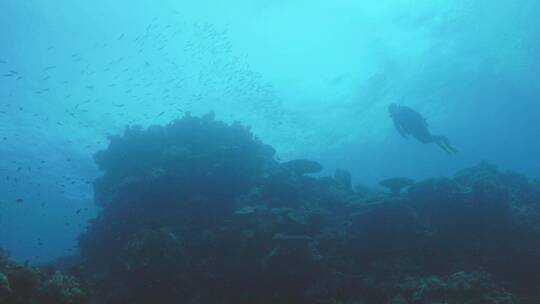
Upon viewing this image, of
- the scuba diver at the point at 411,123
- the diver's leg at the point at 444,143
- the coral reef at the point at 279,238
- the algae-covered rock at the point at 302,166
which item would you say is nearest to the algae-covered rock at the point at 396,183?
the coral reef at the point at 279,238

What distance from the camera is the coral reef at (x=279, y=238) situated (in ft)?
33.4

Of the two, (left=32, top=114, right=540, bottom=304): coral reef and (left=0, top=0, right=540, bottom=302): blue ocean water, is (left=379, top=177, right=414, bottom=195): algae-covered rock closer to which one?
(left=32, top=114, right=540, bottom=304): coral reef

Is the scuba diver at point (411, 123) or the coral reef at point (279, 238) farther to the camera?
the scuba diver at point (411, 123)

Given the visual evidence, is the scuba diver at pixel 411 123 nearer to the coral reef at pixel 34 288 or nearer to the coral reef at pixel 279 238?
the coral reef at pixel 279 238

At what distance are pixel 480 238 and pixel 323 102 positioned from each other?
23.3m

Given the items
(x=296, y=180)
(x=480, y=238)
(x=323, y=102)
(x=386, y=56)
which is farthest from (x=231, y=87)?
(x=480, y=238)

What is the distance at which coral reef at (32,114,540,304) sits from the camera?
33.4 feet

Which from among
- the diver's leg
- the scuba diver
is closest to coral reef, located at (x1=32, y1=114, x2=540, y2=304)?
the diver's leg

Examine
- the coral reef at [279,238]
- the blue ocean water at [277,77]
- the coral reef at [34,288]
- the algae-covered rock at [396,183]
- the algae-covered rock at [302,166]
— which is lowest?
the coral reef at [34,288]

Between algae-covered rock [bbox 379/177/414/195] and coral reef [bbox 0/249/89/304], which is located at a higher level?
algae-covered rock [bbox 379/177/414/195]

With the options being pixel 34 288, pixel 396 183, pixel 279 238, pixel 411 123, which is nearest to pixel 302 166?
pixel 396 183

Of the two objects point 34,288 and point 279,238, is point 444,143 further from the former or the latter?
point 34,288

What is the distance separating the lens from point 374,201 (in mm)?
12562

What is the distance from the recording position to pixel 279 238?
34.4 feet
